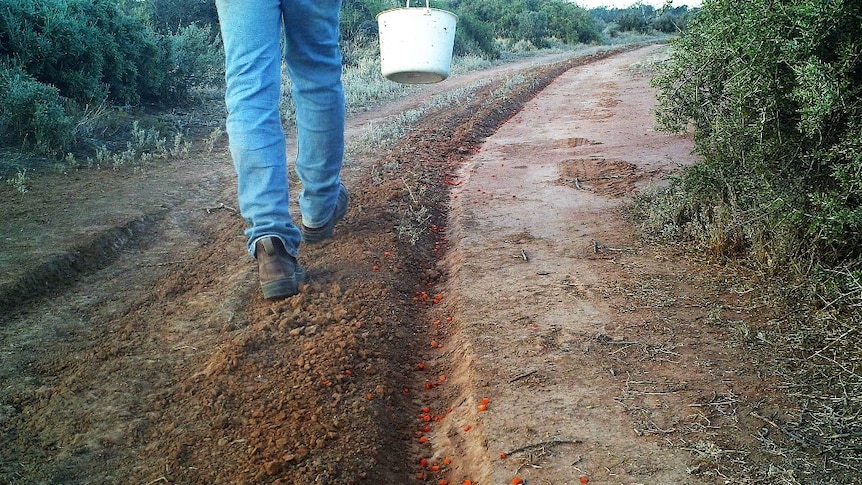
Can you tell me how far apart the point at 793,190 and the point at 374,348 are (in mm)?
1703

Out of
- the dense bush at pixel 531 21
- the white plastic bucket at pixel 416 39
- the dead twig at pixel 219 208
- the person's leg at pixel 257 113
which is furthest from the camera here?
the dense bush at pixel 531 21

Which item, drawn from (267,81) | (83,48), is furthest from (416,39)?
(83,48)

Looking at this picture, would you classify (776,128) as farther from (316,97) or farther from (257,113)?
(257,113)

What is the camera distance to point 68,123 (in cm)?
518

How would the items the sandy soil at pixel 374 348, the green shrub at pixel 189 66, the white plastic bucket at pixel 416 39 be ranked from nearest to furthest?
the sandy soil at pixel 374 348 → the white plastic bucket at pixel 416 39 → the green shrub at pixel 189 66

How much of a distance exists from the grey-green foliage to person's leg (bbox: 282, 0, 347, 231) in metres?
1.65

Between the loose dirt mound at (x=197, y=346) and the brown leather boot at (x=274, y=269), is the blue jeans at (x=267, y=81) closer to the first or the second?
the brown leather boot at (x=274, y=269)

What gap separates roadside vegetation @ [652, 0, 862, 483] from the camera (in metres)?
2.06

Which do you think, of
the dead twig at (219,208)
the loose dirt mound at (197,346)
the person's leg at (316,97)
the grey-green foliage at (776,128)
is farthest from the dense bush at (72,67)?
the grey-green foliage at (776,128)

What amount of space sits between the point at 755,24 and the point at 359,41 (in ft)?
39.2

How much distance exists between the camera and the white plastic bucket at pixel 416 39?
374 centimetres

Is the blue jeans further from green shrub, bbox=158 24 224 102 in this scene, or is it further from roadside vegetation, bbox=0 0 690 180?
green shrub, bbox=158 24 224 102

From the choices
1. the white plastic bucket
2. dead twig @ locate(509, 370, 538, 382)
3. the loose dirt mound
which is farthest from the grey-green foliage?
the loose dirt mound

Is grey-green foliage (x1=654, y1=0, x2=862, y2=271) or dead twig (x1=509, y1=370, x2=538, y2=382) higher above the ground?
grey-green foliage (x1=654, y1=0, x2=862, y2=271)
